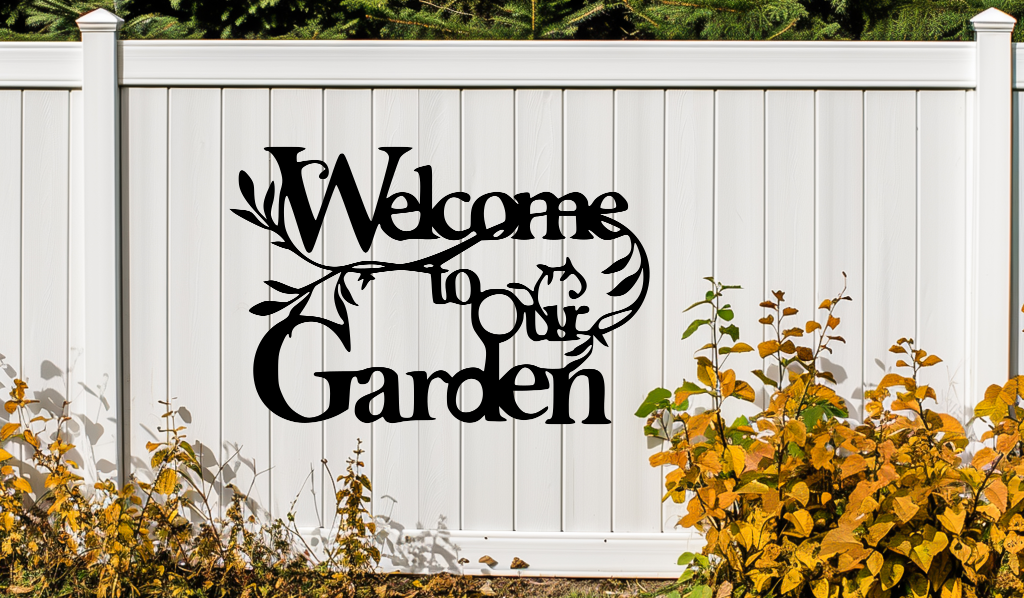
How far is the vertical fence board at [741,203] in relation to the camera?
2.57 m

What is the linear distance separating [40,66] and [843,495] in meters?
3.30

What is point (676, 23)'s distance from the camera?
370 centimetres

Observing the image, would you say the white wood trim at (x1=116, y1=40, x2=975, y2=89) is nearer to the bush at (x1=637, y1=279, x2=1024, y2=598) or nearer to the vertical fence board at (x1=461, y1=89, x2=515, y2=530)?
the vertical fence board at (x1=461, y1=89, x2=515, y2=530)

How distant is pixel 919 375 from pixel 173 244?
2.84m

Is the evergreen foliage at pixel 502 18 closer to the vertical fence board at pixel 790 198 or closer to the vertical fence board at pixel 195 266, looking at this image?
the vertical fence board at pixel 790 198

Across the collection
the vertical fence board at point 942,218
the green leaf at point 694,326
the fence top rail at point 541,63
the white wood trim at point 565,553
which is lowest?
the white wood trim at point 565,553

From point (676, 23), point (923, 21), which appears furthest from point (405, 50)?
point (923, 21)

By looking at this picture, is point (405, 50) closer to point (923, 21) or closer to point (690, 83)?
point (690, 83)

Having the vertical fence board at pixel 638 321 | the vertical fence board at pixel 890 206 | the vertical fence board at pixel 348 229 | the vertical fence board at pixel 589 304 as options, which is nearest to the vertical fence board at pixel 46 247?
the vertical fence board at pixel 348 229

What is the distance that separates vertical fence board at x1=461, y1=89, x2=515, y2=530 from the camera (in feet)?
8.52

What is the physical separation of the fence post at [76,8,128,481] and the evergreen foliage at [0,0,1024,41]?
145cm

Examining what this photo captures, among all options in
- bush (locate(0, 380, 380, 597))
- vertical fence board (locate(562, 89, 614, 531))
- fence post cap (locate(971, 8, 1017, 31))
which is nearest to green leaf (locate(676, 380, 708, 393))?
vertical fence board (locate(562, 89, 614, 531))

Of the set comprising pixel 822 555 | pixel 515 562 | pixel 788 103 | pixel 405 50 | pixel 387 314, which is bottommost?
pixel 515 562

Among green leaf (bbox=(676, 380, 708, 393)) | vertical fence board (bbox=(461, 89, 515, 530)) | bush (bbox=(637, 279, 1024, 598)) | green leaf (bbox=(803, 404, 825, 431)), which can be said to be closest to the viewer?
bush (bbox=(637, 279, 1024, 598))
